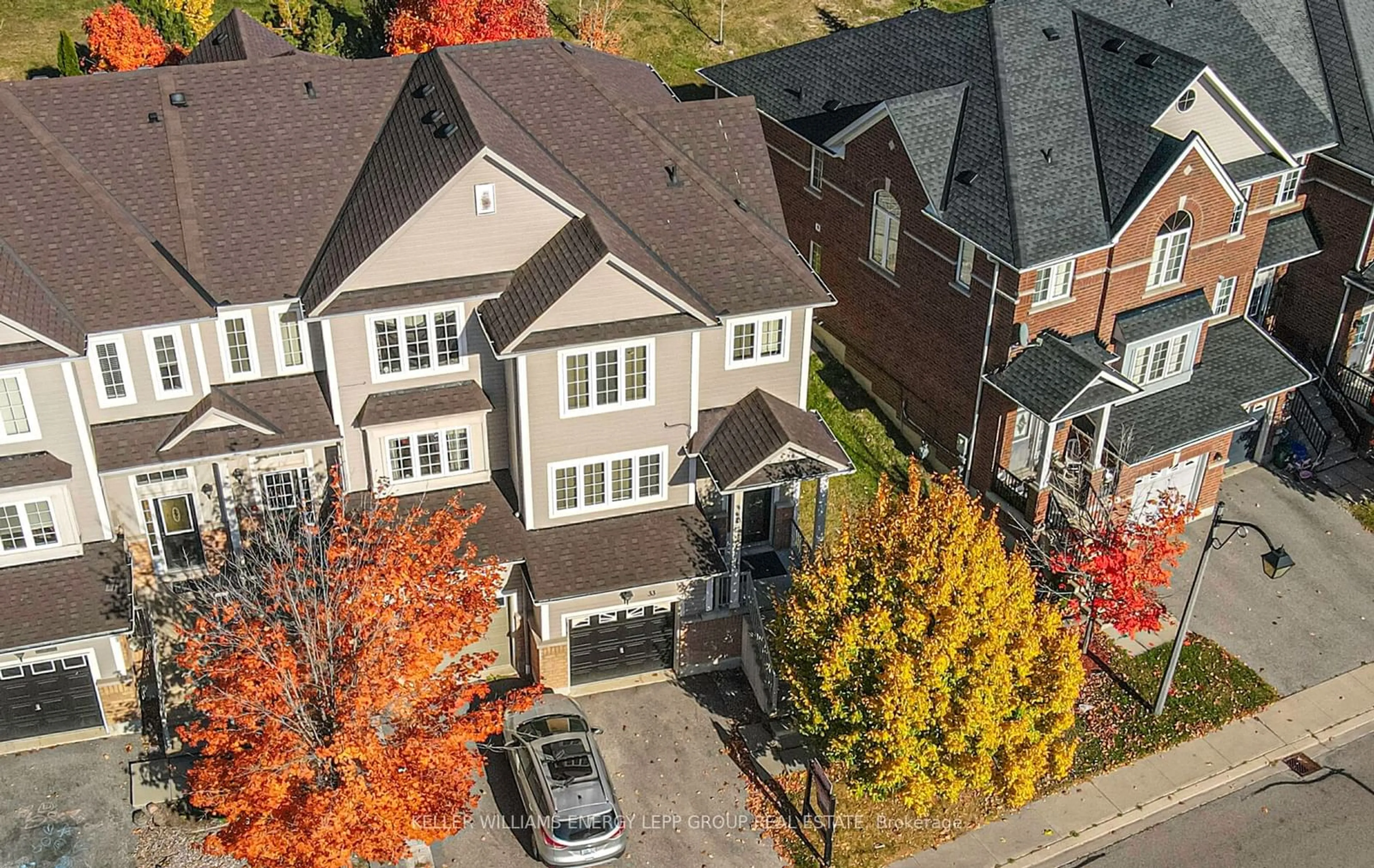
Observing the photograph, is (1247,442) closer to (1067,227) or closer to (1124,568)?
(1067,227)

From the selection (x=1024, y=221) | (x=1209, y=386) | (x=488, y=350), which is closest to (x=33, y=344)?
(x=488, y=350)

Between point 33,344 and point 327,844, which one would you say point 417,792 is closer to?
point 327,844

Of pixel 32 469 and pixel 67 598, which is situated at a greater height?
pixel 32 469

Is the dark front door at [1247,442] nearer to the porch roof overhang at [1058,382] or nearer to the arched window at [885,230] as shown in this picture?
the porch roof overhang at [1058,382]

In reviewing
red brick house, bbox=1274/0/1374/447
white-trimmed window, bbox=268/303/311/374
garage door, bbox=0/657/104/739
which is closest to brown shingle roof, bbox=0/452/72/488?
garage door, bbox=0/657/104/739

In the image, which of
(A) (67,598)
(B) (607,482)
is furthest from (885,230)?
(A) (67,598)
